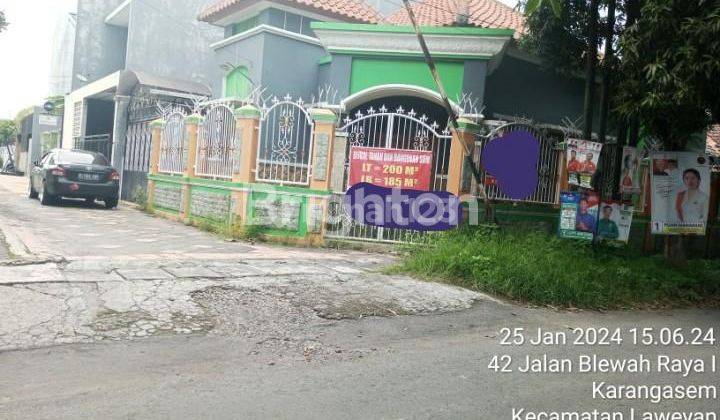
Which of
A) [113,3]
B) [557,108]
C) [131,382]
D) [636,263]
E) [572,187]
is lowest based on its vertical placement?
[131,382]

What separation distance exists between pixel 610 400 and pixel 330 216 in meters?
5.87

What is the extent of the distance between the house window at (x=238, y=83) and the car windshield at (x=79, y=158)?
10.9 feet

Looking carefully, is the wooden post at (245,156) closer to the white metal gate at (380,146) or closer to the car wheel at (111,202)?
the white metal gate at (380,146)

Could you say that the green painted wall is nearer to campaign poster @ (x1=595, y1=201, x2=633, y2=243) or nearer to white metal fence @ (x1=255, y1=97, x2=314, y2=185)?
white metal fence @ (x1=255, y1=97, x2=314, y2=185)

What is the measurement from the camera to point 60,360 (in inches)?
151

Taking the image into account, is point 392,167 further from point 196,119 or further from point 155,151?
point 155,151

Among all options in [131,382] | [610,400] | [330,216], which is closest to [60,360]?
[131,382]

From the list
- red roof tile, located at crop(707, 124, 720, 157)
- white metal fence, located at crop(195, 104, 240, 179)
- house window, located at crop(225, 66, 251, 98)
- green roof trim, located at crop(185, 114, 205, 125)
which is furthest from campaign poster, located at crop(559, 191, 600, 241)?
red roof tile, located at crop(707, 124, 720, 157)

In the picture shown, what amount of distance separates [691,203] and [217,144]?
25.3 ft

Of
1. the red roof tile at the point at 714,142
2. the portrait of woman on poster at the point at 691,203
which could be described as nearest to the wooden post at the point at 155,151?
the portrait of woman on poster at the point at 691,203

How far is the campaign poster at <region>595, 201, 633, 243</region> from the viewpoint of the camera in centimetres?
850

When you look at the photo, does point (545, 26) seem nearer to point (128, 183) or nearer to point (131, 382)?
point (131, 382)

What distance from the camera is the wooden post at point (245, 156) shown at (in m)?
9.30

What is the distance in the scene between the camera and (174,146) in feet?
38.9
